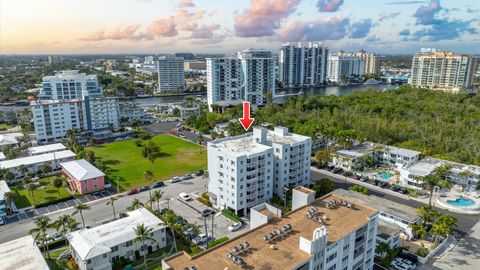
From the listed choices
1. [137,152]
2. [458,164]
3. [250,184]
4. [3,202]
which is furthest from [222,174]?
[458,164]

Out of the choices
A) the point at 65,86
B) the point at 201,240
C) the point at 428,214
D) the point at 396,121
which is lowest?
the point at 201,240

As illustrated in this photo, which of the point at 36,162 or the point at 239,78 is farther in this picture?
the point at 239,78

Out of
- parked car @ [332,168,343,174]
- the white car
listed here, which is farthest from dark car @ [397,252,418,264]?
the white car

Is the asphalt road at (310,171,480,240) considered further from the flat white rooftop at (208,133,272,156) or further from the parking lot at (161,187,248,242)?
the parking lot at (161,187,248,242)

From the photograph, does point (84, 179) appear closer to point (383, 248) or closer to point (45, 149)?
point (45, 149)

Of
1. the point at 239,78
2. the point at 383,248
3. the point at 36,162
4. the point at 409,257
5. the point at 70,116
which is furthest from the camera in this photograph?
the point at 239,78

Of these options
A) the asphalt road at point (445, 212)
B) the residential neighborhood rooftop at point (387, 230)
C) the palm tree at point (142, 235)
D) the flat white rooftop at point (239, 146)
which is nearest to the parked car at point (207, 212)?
the flat white rooftop at point (239, 146)

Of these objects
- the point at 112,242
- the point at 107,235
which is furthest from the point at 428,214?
the point at 107,235
